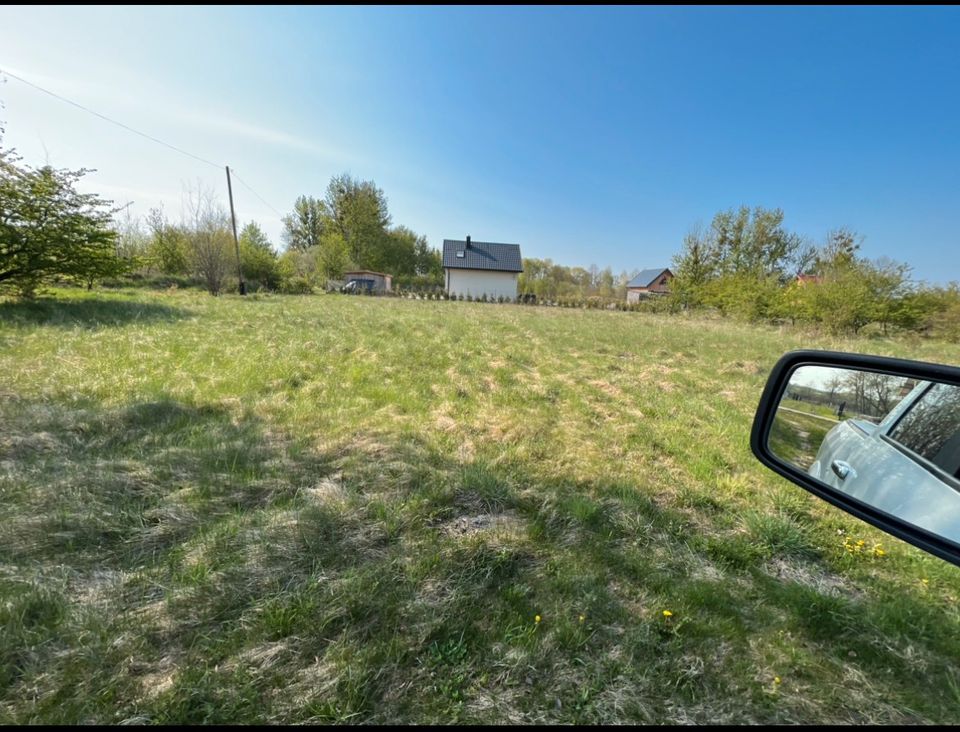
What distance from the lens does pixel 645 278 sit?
58094mm

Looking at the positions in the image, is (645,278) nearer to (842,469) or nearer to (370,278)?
(370,278)

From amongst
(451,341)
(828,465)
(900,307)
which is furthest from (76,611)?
(900,307)

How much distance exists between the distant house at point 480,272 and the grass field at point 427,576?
38.1 m

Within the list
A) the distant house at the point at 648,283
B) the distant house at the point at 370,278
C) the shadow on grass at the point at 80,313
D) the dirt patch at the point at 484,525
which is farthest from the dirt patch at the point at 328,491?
the distant house at the point at 648,283

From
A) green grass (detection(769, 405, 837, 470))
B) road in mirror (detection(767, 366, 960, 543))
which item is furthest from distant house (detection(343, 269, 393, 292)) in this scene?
road in mirror (detection(767, 366, 960, 543))

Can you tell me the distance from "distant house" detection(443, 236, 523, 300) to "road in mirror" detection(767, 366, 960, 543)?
39543 millimetres

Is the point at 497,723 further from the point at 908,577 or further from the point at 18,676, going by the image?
the point at 908,577

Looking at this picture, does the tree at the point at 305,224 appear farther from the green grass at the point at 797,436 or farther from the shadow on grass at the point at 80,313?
the green grass at the point at 797,436

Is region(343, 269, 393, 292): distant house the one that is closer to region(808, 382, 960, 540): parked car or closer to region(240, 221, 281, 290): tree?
region(240, 221, 281, 290): tree

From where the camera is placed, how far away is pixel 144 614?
1.81 metres

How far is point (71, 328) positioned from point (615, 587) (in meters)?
11.8

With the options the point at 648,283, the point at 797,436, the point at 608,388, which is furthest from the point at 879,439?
the point at 648,283

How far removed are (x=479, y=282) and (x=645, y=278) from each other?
31088mm

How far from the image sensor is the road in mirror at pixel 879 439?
1.61 meters
